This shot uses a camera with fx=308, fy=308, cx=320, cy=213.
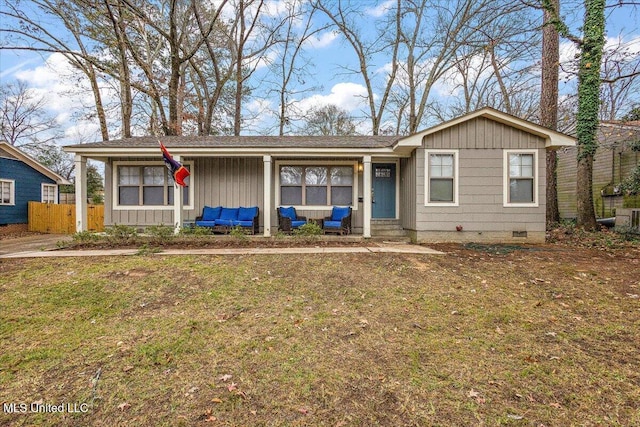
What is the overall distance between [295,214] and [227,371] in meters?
7.30

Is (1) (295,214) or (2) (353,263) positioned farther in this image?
(1) (295,214)

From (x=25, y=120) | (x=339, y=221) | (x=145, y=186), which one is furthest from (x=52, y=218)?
(x=25, y=120)

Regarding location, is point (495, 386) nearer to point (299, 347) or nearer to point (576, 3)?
point (299, 347)

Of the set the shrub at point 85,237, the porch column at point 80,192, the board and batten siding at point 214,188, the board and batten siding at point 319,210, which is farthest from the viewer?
the board and batten siding at point 319,210

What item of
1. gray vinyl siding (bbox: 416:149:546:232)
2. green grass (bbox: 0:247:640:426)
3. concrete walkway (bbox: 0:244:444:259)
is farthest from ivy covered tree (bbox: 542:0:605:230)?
concrete walkway (bbox: 0:244:444:259)

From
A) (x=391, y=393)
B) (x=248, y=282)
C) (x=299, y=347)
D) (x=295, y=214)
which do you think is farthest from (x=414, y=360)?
(x=295, y=214)

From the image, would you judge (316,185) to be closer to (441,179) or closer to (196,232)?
(441,179)

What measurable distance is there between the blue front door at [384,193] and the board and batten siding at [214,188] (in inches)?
145

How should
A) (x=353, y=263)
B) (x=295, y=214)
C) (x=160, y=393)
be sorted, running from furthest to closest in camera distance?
(x=295, y=214)
(x=353, y=263)
(x=160, y=393)

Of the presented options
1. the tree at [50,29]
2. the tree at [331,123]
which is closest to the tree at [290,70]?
the tree at [331,123]

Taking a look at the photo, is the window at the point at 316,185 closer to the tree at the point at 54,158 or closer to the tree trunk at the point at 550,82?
the tree trunk at the point at 550,82

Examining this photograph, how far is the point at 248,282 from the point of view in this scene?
4.64 metres

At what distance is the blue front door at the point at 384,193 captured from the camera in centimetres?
991

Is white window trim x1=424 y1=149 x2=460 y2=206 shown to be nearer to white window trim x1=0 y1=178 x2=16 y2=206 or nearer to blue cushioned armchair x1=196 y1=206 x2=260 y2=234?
blue cushioned armchair x1=196 y1=206 x2=260 y2=234
